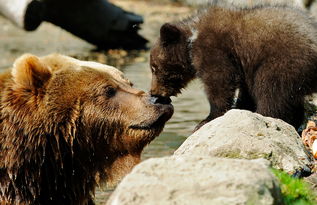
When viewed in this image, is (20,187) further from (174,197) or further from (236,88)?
(236,88)

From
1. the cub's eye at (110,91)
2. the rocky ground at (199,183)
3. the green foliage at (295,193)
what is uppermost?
the rocky ground at (199,183)

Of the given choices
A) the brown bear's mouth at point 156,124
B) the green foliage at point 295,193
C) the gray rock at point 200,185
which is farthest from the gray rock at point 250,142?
the gray rock at point 200,185

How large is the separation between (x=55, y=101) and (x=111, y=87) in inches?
18.6

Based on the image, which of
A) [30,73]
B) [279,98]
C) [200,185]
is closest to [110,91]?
[30,73]

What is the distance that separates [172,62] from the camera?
29.5 feet

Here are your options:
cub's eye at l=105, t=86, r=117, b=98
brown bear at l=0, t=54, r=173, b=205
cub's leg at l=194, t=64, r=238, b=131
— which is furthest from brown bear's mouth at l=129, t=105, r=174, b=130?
cub's leg at l=194, t=64, r=238, b=131

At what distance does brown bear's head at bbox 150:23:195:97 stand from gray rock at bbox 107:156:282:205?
540 cm

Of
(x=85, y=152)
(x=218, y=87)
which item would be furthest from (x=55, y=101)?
(x=218, y=87)

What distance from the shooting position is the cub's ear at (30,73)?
15.2ft

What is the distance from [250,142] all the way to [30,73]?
1.75 metres

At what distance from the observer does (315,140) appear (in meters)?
6.45

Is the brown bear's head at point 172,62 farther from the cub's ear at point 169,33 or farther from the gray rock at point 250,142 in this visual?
the gray rock at point 250,142

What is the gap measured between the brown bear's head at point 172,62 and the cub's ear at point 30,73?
4.29 meters

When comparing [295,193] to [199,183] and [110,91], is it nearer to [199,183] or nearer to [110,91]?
[199,183]
